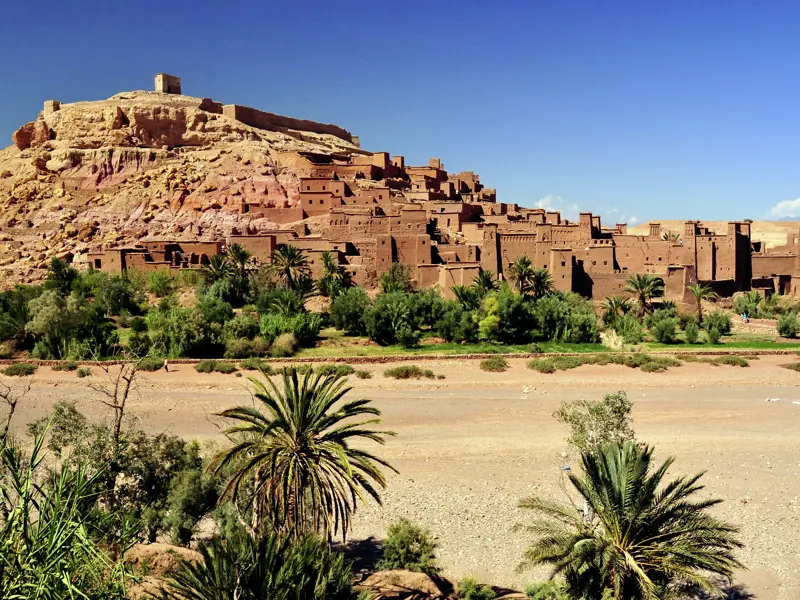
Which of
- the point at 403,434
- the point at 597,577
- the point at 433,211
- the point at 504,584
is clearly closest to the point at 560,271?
the point at 433,211

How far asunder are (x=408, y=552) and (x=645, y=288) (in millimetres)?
22917

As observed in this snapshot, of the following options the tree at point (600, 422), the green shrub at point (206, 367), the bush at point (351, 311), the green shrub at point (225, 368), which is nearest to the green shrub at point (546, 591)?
the tree at point (600, 422)

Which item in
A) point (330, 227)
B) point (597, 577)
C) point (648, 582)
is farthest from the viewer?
point (330, 227)

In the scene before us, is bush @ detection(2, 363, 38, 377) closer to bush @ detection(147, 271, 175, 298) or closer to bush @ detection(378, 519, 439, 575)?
bush @ detection(147, 271, 175, 298)

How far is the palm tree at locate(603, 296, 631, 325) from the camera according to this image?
30.1m

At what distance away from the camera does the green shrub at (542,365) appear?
24.3m

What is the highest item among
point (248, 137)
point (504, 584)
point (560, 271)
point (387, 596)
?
point (248, 137)

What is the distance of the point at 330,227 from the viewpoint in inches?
1316

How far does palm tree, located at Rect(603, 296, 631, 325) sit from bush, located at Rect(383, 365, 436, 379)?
10072 mm

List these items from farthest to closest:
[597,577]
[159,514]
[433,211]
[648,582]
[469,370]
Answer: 1. [433,211]
2. [469,370]
3. [159,514]
4. [597,577]
5. [648,582]

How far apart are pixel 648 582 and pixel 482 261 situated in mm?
25248

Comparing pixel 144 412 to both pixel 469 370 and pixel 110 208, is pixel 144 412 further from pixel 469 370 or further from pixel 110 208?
pixel 110 208

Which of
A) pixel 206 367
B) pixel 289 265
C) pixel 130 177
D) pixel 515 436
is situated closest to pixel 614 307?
pixel 289 265

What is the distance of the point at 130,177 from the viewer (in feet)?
141
